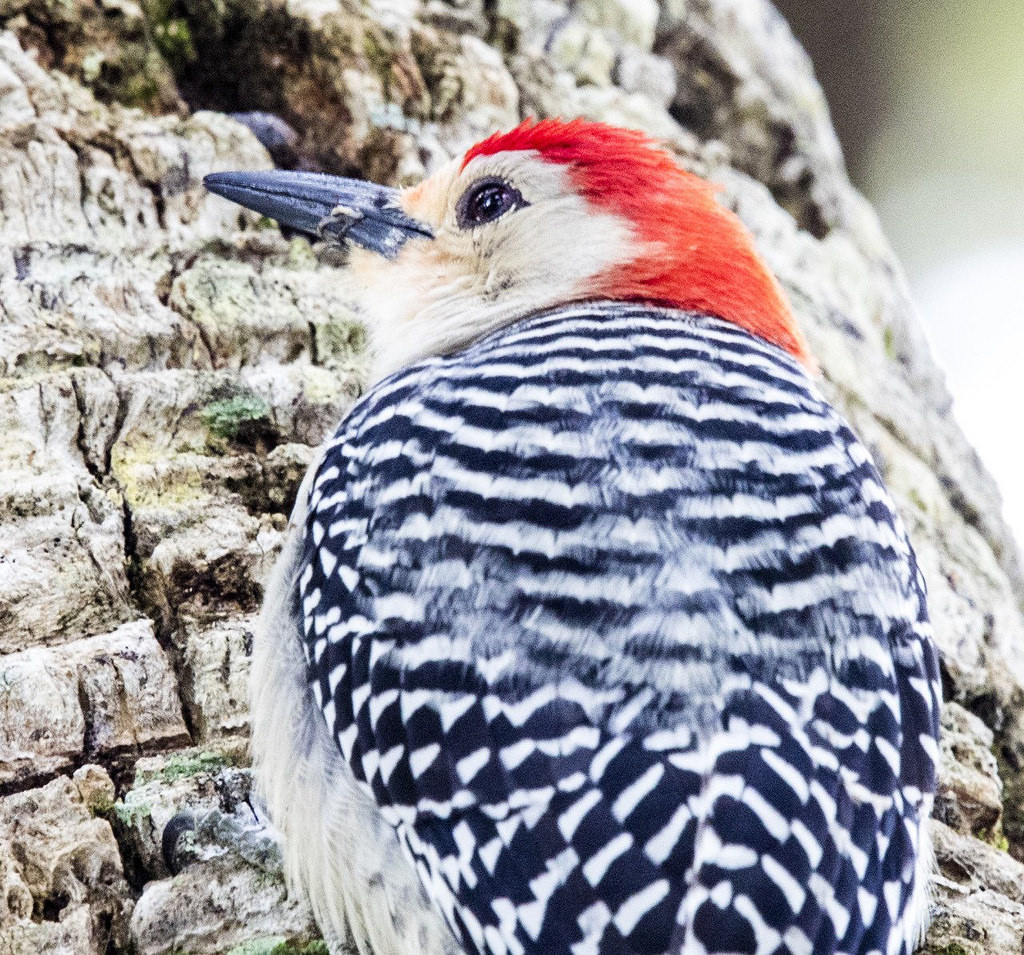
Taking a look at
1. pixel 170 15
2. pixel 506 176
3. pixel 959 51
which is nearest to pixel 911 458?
pixel 506 176

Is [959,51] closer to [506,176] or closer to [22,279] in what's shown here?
[506,176]

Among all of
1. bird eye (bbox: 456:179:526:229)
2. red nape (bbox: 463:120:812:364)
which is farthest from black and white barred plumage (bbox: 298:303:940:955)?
bird eye (bbox: 456:179:526:229)

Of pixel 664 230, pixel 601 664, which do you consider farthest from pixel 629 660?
pixel 664 230

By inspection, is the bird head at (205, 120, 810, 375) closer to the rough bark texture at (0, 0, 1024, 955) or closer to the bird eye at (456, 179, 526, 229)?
the bird eye at (456, 179, 526, 229)

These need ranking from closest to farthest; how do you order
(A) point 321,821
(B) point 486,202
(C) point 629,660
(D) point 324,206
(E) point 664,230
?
(C) point 629,660 → (A) point 321,821 → (E) point 664,230 → (B) point 486,202 → (D) point 324,206

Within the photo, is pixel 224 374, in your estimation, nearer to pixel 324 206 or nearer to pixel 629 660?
pixel 324 206

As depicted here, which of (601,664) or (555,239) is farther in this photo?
(555,239)

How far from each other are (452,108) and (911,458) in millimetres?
1955

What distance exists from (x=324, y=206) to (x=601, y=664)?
1748 millimetres

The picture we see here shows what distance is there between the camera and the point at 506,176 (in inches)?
123

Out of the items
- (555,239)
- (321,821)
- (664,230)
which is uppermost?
(664,230)

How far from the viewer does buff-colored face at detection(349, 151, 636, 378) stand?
121 inches

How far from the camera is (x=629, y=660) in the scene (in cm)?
204

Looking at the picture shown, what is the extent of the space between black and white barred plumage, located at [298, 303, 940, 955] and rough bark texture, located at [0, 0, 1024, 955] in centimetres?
36
